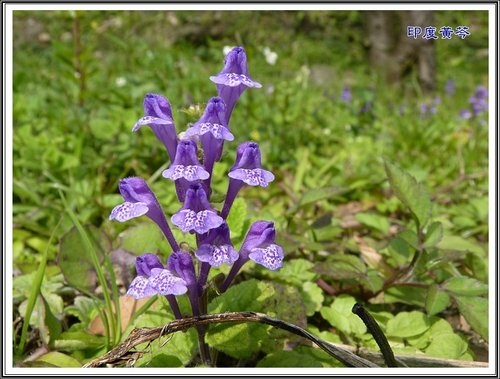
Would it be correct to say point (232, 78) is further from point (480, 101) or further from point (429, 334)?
point (480, 101)

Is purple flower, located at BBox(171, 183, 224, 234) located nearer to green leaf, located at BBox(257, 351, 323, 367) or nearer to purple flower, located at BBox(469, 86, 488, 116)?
green leaf, located at BBox(257, 351, 323, 367)

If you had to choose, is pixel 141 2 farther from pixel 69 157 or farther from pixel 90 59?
pixel 90 59

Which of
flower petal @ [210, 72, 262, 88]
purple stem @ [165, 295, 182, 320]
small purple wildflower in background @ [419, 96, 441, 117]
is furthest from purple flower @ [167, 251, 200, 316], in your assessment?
small purple wildflower in background @ [419, 96, 441, 117]

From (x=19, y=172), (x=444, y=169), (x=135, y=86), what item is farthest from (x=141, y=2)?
(x=444, y=169)

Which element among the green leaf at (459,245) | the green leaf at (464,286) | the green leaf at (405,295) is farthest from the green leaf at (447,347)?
the green leaf at (459,245)

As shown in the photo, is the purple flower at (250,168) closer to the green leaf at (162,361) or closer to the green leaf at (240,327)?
the green leaf at (240,327)
